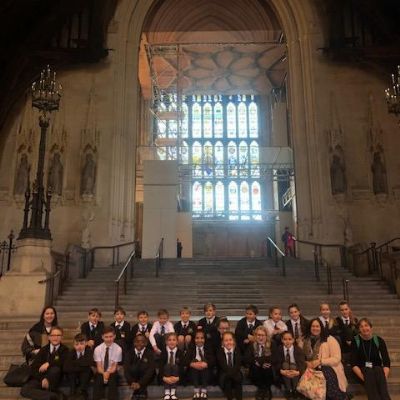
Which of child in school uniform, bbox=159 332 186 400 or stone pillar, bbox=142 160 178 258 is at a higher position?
stone pillar, bbox=142 160 178 258

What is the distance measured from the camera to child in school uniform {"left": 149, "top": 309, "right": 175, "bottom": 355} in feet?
18.7

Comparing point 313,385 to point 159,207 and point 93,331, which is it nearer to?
point 93,331

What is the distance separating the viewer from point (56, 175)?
1514 centimetres

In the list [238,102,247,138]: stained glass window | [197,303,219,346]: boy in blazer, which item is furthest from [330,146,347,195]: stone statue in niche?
[238,102,247,138]: stained glass window

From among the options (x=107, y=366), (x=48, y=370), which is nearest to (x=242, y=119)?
(x=107, y=366)

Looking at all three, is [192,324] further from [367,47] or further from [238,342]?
[367,47]

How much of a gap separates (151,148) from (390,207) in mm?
10880

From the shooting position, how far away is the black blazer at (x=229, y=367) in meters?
5.14

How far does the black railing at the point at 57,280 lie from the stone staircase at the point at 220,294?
0.55 ft

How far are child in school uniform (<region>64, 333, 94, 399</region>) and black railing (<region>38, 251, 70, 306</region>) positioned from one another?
3880mm

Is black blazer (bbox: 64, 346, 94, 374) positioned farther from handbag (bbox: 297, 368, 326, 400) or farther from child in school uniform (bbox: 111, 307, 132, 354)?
handbag (bbox: 297, 368, 326, 400)

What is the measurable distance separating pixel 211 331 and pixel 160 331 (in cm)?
67

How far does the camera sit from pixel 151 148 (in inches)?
840

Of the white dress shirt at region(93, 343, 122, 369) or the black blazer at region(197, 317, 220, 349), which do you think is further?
the black blazer at region(197, 317, 220, 349)
